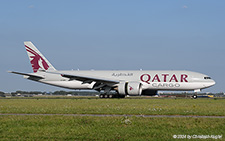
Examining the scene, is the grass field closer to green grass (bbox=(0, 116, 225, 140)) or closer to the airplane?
green grass (bbox=(0, 116, 225, 140))

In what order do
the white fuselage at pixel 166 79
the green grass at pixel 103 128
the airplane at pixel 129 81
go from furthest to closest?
the white fuselage at pixel 166 79 → the airplane at pixel 129 81 → the green grass at pixel 103 128

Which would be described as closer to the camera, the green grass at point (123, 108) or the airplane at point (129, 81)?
the green grass at point (123, 108)

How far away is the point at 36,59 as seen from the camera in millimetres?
62500

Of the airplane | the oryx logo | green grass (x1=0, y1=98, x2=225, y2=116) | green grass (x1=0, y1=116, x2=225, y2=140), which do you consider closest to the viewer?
green grass (x1=0, y1=116, x2=225, y2=140)

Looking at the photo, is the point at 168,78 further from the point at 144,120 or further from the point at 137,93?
the point at 144,120

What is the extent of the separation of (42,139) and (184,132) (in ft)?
21.9

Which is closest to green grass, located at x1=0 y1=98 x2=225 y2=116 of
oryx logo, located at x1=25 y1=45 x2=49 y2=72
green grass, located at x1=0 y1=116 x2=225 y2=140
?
green grass, located at x1=0 y1=116 x2=225 y2=140

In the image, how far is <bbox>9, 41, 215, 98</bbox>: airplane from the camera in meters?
53.2

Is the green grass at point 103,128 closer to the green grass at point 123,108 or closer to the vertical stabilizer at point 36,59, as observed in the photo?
the green grass at point 123,108

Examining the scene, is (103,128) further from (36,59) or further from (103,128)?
(36,59)

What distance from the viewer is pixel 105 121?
65.8 feet

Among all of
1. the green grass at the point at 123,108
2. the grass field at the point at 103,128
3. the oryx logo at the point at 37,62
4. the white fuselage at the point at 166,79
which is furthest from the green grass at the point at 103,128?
the oryx logo at the point at 37,62

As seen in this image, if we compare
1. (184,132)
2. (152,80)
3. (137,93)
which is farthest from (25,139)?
(152,80)

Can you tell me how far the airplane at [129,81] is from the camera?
53.2 m
